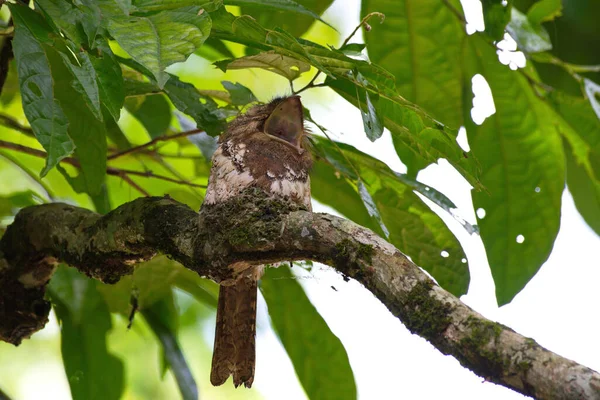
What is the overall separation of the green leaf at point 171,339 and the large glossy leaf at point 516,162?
1.04 m

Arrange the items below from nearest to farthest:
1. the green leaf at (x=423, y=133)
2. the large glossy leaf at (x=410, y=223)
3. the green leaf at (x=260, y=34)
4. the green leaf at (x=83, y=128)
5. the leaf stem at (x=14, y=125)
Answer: the green leaf at (x=260, y=34) → the green leaf at (x=423, y=133) → the green leaf at (x=83, y=128) → the large glossy leaf at (x=410, y=223) → the leaf stem at (x=14, y=125)

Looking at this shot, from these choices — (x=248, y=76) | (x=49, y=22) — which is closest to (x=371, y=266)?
(x=49, y=22)

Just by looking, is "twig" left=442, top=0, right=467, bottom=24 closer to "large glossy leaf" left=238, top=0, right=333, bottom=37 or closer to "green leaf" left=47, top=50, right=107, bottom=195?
"large glossy leaf" left=238, top=0, right=333, bottom=37

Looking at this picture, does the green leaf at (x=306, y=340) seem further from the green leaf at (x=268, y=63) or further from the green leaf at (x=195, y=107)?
the green leaf at (x=268, y=63)

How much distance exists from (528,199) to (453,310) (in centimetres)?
127

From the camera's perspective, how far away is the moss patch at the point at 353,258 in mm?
1292

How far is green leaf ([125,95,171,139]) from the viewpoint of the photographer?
2.29m

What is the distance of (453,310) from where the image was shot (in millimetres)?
1150

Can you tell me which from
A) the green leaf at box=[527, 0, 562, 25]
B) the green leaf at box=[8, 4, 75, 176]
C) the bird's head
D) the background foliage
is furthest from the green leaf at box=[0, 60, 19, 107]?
the green leaf at box=[527, 0, 562, 25]

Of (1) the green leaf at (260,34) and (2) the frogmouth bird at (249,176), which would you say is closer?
(1) the green leaf at (260,34)

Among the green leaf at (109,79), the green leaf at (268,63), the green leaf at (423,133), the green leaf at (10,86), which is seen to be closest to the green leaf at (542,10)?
the green leaf at (423,133)

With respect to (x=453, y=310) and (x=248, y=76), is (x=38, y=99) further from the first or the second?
(x=248, y=76)

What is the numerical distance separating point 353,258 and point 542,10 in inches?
49.3

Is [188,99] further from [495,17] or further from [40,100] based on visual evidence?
[495,17]
